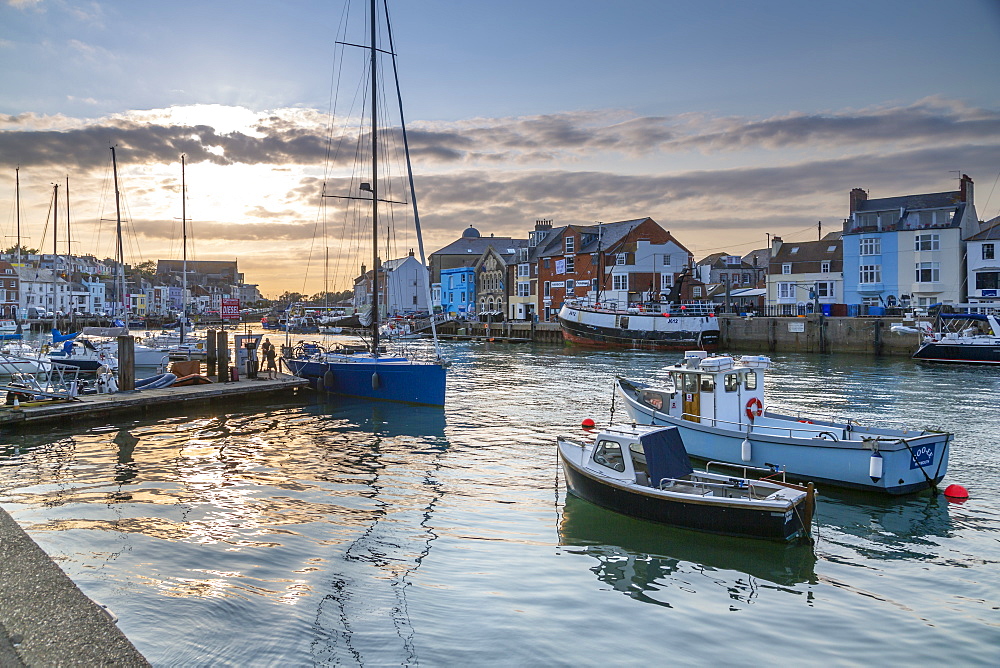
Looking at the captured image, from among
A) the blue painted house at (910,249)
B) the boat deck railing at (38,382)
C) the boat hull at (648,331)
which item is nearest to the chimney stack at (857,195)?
the blue painted house at (910,249)

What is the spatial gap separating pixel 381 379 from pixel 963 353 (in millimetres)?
36737

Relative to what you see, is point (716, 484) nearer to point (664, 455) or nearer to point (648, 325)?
point (664, 455)

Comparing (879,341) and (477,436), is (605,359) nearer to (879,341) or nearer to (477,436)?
(879,341)

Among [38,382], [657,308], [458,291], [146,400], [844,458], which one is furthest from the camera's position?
[458,291]

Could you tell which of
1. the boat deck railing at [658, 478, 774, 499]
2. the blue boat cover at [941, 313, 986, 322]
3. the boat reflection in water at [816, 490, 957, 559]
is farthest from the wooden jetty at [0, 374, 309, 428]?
the blue boat cover at [941, 313, 986, 322]

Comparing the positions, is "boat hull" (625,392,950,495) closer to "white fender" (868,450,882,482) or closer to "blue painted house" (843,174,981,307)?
"white fender" (868,450,882,482)

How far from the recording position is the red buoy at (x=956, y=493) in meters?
14.5

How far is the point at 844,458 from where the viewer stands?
48.5 ft

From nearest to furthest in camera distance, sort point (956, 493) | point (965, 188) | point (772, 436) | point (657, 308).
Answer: point (956, 493)
point (772, 436)
point (965, 188)
point (657, 308)

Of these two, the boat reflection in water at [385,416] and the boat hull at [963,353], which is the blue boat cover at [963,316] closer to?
the boat hull at [963,353]

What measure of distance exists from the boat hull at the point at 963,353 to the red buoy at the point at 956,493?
112 ft

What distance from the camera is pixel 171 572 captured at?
10594mm

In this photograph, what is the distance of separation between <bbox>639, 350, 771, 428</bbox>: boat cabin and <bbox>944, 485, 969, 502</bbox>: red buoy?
4.26 meters

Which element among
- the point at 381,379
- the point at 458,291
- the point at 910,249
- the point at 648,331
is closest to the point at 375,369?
the point at 381,379
